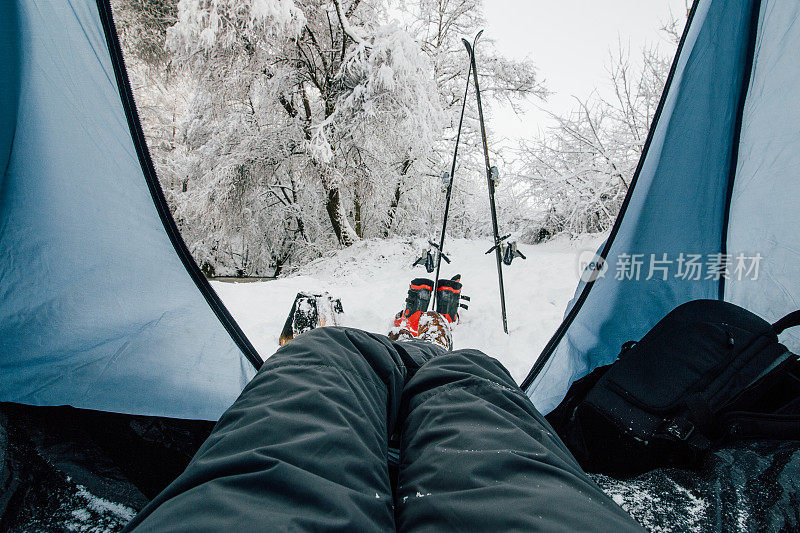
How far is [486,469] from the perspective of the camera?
0.59 m

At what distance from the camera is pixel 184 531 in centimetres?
41

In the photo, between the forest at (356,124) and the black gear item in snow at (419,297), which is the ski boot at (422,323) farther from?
the forest at (356,124)

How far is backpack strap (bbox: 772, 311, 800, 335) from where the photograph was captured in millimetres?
1073

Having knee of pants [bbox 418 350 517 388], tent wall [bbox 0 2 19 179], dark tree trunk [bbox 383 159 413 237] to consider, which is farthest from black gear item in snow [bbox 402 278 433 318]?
dark tree trunk [bbox 383 159 413 237]

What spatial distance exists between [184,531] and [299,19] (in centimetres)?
552

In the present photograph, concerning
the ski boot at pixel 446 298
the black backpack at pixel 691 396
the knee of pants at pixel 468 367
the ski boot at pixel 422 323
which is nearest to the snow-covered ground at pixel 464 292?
the ski boot at pixel 446 298

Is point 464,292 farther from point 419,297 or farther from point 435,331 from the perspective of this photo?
point 435,331

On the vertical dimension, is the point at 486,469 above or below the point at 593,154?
below

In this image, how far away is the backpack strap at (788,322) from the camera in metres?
1.07

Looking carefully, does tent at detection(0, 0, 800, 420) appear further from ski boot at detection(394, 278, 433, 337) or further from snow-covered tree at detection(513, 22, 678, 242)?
snow-covered tree at detection(513, 22, 678, 242)

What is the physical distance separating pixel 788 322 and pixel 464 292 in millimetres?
2861

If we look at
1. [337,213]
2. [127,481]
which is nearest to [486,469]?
[127,481]

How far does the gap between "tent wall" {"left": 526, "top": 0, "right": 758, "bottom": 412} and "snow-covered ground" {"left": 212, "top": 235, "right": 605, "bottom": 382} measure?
2.55ft

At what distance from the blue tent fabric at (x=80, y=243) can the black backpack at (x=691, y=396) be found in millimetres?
1259
